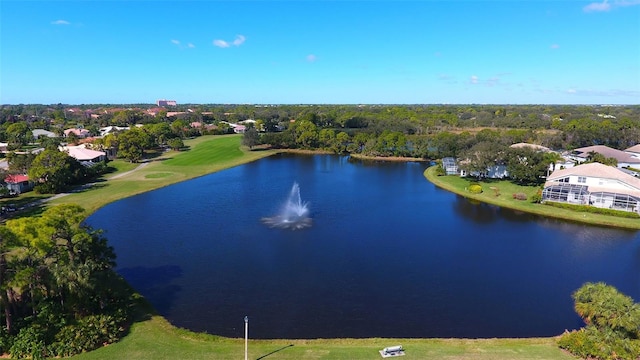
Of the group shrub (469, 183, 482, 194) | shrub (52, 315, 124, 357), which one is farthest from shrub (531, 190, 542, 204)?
shrub (52, 315, 124, 357)

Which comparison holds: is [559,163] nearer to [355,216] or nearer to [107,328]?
[355,216]

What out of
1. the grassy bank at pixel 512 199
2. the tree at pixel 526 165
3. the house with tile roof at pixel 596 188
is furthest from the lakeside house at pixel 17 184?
the tree at pixel 526 165

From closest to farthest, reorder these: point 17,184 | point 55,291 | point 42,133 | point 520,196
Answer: point 55,291
point 520,196
point 17,184
point 42,133

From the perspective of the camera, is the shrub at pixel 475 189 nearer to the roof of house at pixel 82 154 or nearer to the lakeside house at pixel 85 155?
the lakeside house at pixel 85 155

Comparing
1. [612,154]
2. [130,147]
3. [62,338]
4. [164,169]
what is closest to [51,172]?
[164,169]

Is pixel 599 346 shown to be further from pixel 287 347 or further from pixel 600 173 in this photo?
pixel 600 173
